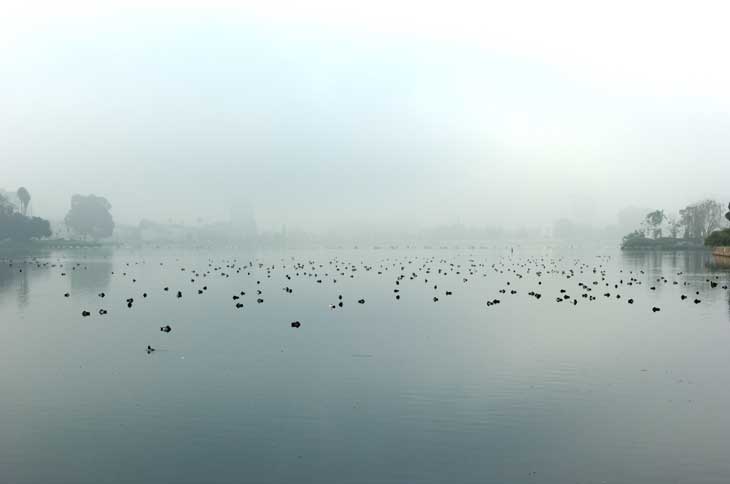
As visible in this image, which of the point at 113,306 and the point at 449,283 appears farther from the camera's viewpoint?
the point at 449,283

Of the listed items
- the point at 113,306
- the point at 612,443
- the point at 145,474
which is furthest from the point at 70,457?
the point at 113,306

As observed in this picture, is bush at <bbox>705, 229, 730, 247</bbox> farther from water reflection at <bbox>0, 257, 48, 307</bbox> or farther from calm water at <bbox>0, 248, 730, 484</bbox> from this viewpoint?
water reflection at <bbox>0, 257, 48, 307</bbox>

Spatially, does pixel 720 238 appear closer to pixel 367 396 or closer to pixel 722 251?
pixel 722 251

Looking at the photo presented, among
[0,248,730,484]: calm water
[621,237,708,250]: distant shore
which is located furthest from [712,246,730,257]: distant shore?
[0,248,730,484]: calm water

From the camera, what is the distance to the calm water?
15.5 meters

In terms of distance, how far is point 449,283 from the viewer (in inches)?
2729

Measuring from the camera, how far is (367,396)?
21.6 meters

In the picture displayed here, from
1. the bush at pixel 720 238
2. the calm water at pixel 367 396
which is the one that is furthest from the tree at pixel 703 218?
the calm water at pixel 367 396

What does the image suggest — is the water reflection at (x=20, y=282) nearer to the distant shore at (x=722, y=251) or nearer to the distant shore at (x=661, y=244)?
the distant shore at (x=722, y=251)

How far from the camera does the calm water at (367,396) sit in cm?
1547

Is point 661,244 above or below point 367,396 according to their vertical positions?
above

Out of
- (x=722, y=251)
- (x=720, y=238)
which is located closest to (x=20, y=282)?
(x=722, y=251)

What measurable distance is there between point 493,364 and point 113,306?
107 ft

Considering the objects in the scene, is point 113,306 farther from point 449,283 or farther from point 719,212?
point 719,212
